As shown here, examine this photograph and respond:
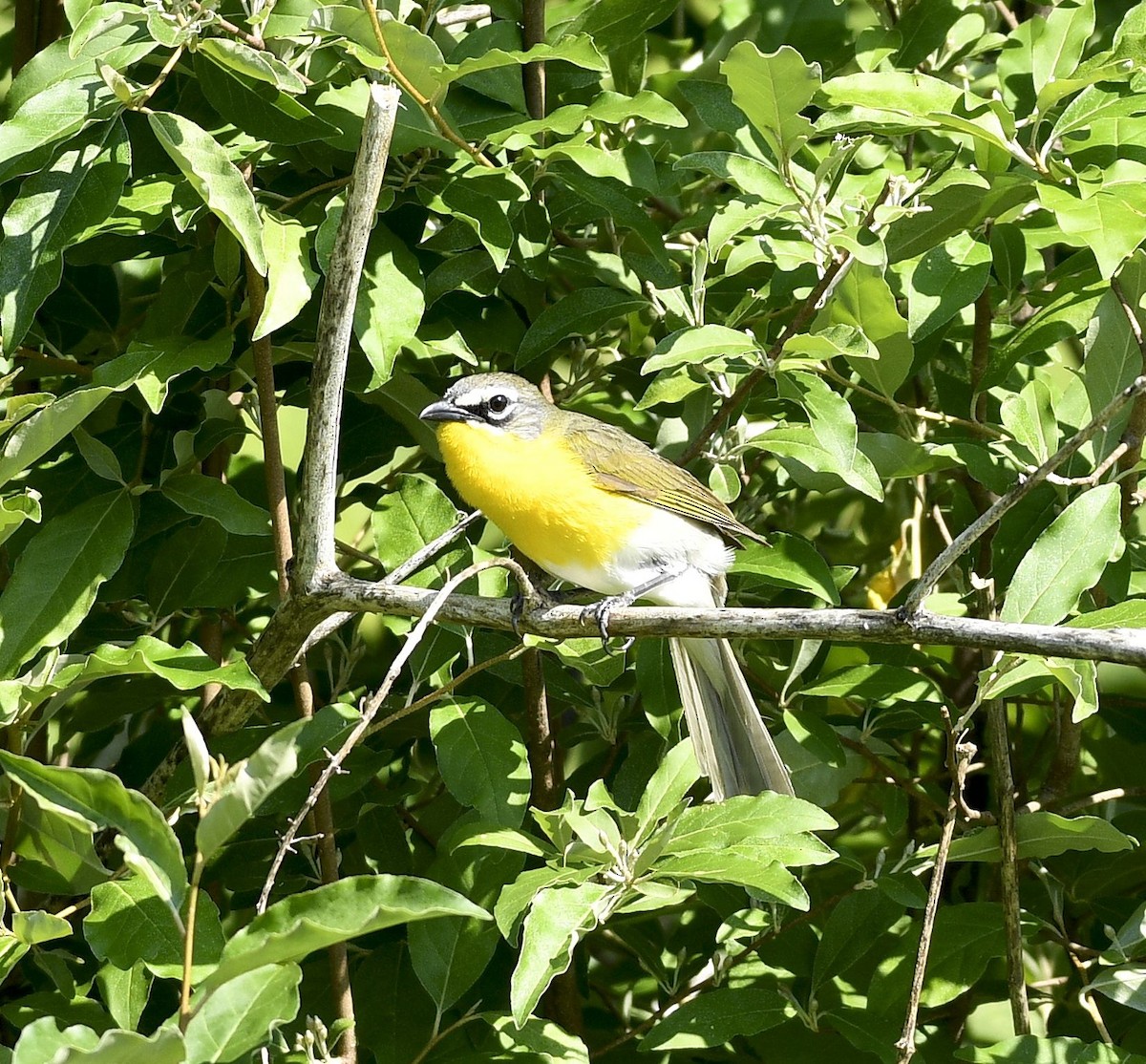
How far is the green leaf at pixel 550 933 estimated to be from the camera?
217 centimetres

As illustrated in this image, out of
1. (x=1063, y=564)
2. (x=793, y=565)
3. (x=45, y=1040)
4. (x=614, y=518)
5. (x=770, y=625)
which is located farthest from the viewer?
(x=614, y=518)

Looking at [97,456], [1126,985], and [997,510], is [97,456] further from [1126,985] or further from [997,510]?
[1126,985]

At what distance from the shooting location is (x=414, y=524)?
2855 millimetres

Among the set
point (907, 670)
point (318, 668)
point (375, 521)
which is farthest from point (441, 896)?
point (318, 668)

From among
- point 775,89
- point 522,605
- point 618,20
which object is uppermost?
point 618,20

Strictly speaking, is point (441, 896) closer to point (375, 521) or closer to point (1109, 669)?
point (375, 521)

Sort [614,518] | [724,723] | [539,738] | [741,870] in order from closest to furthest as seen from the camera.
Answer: [741,870]
[539,738]
[724,723]
[614,518]

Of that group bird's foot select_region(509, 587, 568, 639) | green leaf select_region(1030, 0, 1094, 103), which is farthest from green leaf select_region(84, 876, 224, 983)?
green leaf select_region(1030, 0, 1094, 103)

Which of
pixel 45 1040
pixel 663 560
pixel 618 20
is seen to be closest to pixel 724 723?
pixel 663 560

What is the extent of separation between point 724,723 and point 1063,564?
0.89 meters

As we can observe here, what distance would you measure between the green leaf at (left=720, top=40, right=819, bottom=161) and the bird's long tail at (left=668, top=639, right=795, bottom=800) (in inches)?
40.6

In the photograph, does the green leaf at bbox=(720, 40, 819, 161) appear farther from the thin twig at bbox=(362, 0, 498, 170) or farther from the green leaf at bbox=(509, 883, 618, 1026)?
the green leaf at bbox=(509, 883, 618, 1026)

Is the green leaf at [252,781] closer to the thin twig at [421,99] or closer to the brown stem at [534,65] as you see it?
the thin twig at [421,99]

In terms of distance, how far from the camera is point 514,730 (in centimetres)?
270
